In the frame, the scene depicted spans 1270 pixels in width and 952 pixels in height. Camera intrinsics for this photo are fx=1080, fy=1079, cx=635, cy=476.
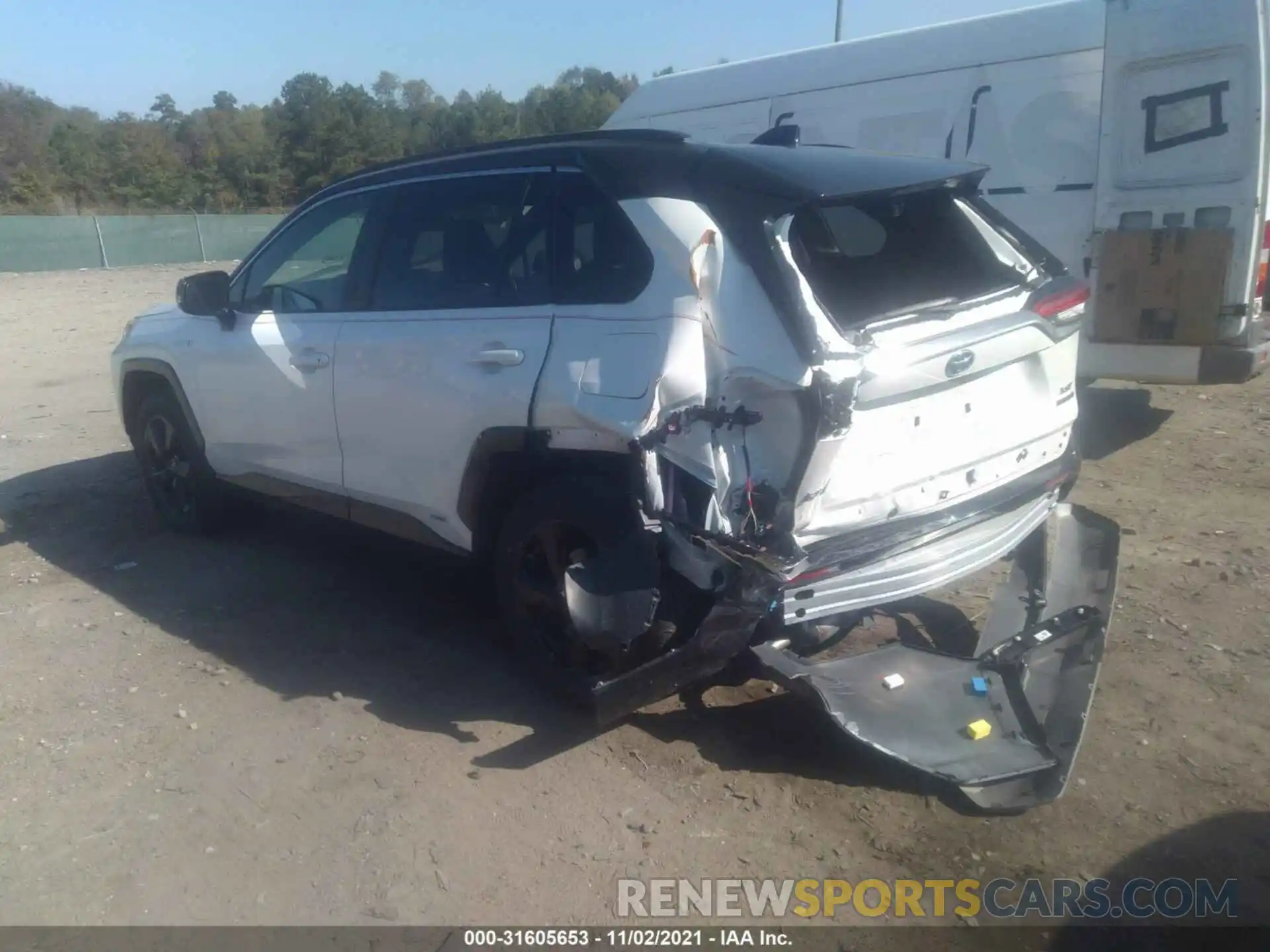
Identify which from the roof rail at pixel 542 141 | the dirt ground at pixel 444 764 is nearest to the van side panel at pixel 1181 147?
the dirt ground at pixel 444 764

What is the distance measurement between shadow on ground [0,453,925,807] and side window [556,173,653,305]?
1.43 m

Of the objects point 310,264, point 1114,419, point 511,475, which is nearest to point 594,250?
point 511,475

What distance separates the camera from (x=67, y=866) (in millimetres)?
3371

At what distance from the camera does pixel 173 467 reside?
6176 millimetres

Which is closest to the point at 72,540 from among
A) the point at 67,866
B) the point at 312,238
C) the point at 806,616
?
the point at 312,238

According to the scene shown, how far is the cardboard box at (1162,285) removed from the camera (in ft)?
22.5

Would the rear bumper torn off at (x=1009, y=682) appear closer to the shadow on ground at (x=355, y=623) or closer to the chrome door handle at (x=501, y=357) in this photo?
the shadow on ground at (x=355, y=623)

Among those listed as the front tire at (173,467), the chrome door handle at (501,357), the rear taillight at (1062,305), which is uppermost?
the rear taillight at (1062,305)

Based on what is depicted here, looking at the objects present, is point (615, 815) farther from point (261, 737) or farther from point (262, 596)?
point (262, 596)

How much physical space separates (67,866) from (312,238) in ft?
10.1

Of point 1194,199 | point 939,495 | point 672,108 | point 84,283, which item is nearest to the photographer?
point 939,495

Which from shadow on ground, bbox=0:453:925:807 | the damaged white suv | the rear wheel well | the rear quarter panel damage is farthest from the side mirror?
the rear quarter panel damage

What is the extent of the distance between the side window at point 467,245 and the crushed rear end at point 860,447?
543 millimetres

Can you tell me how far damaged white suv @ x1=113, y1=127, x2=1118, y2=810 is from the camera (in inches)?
135
